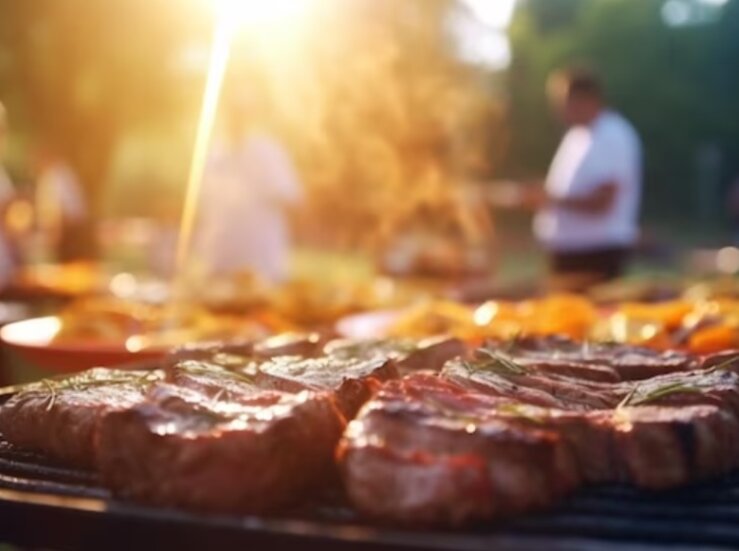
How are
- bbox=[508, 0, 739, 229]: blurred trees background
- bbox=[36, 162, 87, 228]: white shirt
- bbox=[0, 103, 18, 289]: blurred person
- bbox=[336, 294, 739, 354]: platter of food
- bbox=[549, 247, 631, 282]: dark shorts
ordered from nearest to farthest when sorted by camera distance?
bbox=[336, 294, 739, 354]: platter of food
bbox=[0, 103, 18, 289]: blurred person
bbox=[549, 247, 631, 282]: dark shorts
bbox=[36, 162, 87, 228]: white shirt
bbox=[508, 0, 739, 229]: blurred trees background

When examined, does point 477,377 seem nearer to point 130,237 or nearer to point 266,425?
point 266,425

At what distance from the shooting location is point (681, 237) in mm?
28000

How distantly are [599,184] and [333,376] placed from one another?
778cm

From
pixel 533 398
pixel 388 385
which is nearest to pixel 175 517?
pixel 388 385

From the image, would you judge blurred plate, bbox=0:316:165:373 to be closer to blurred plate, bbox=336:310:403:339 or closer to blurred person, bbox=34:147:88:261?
blurred plate, bbox=336:310:403:339

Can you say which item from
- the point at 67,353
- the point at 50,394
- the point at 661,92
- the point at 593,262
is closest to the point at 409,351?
the point at 50,394

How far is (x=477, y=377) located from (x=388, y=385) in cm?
41

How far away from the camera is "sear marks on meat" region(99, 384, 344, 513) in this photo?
2469 millimetres

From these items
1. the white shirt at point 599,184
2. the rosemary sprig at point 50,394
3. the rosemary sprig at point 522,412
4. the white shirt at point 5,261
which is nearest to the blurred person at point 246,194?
the white shirt at point 5,261

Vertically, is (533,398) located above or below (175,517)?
above

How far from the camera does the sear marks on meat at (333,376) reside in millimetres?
3002

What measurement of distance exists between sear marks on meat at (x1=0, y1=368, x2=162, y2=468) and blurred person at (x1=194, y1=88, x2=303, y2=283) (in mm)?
5313

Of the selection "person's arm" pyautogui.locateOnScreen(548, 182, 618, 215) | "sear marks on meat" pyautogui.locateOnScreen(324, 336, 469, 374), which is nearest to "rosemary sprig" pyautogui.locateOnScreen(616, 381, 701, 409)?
"sear marks on meat" pyautogui.locateOnScreen(324, 336, 469, 374)

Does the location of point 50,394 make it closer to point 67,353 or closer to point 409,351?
point 409,351
